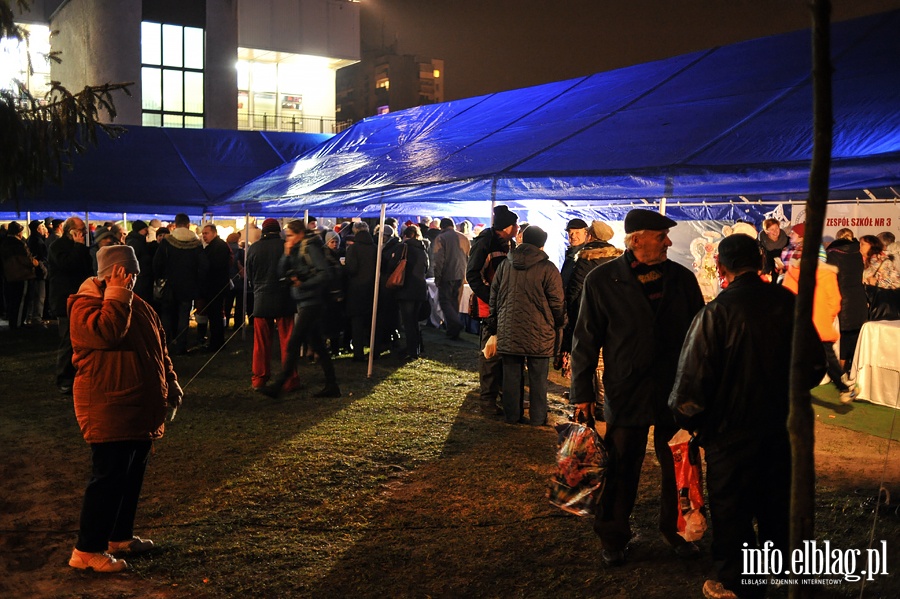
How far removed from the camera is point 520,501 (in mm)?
5543

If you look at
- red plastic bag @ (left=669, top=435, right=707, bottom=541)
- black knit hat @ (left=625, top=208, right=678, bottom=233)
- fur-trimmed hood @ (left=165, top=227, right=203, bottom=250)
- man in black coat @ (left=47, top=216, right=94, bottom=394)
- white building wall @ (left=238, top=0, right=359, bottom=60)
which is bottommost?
red plastic bag @ (left=669, top=435, right=707, bottom=541)

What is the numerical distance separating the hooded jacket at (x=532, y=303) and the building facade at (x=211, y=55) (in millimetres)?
25712

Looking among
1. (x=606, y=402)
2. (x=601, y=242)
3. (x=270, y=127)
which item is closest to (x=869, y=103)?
(x=601, y=242)

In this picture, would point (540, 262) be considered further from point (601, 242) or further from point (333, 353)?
point (333, 353)

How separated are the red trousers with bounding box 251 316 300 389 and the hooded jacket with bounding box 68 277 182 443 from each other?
15.6ft

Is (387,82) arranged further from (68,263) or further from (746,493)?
(746,493)

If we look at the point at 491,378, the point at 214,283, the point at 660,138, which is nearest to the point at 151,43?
the point at 214,283

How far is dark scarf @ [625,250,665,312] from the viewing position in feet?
13.8

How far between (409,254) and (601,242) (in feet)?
15.1

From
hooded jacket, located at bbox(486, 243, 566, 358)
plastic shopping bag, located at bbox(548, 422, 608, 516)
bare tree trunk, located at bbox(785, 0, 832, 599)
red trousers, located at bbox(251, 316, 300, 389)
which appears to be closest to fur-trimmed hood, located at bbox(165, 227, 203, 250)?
Answer: red trousers, located at bbox(251, 316, 300, 389)

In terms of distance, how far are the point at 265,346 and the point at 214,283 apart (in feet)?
10.3

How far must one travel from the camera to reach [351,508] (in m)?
5.44

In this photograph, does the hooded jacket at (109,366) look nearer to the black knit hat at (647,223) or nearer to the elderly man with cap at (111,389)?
the elderly man with cap at (111,389)

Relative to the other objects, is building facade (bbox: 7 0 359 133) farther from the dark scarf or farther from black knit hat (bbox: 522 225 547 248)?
the dark scarf
